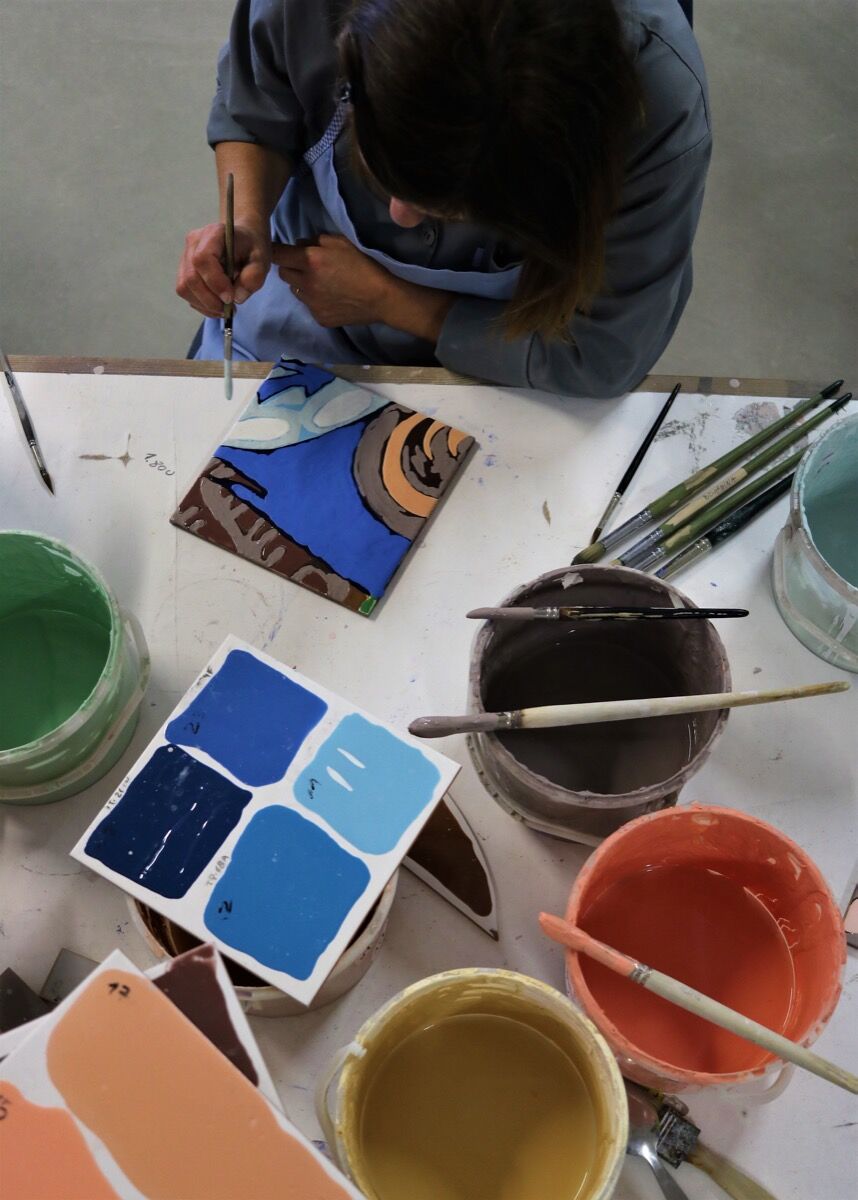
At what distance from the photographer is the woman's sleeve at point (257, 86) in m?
0.92

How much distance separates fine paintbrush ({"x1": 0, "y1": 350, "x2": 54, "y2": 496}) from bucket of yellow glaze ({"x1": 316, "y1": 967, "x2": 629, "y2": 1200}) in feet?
1.90

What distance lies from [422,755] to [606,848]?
138mm

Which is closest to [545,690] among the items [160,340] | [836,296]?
[160,340]

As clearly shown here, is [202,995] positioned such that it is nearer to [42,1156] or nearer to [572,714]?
[42,1156]

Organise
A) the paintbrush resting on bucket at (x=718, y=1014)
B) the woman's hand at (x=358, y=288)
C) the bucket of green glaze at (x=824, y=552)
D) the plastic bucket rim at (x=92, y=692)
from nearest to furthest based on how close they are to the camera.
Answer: the paintbrush resting on bucket at (x=718, y=1014), the plastic bucket rim at (x=92, y=692), the bucket of green glaze at (x=824, y=552), the woman's hand at (x=358, y=288)

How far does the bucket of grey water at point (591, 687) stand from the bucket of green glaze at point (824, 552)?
0.13 m

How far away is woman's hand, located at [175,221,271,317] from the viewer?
924 mm

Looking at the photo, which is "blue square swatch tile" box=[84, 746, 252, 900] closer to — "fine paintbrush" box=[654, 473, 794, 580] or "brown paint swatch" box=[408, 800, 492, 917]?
"brown paint swatch" box=[408, 800, 492, 917]

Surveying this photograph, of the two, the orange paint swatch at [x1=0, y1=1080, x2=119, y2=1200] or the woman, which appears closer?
the orange paint swatch at [x1=0, y1=1080, x2=119, y2=1200]

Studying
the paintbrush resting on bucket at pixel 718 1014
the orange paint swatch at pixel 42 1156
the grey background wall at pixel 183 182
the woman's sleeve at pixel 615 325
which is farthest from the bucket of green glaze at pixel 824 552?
the grey background wall at pixel 183 182

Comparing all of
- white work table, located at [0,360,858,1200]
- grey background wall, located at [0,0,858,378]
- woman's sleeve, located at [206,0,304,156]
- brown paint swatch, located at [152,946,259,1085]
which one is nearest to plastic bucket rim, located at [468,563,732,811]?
white work table, located at [0,360,858,1200]

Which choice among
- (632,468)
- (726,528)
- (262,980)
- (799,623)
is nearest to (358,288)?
(632,468)

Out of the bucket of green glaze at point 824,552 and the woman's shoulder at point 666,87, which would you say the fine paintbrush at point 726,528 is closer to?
the bucket of green glaze at point 824,552

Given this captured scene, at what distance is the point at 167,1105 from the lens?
0.46 m
